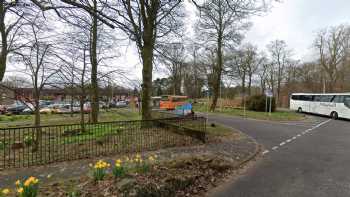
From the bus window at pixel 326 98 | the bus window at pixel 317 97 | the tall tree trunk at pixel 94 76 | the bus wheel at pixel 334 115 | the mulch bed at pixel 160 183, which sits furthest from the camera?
the bus window at pixel 317 97

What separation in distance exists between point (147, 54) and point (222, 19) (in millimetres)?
14805

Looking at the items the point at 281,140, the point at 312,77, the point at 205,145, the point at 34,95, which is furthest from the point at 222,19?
the point at 312,77

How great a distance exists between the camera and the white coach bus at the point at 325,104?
17.4 meters

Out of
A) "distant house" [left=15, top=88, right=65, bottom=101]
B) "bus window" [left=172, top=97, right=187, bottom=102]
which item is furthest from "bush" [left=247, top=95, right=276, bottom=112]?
"distant house" [left=15, top=88, right=65, bottom=101]

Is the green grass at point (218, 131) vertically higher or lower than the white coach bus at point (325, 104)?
lower

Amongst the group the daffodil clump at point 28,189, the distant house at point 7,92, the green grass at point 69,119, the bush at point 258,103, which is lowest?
the green grass at point 69,119

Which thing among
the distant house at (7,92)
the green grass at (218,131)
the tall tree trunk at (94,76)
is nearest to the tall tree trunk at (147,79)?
the tall tree trunk at (94,76)

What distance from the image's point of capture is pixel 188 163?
4.68 m

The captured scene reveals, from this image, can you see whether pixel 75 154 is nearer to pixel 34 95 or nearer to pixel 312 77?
pixel 34 95

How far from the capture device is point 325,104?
19891 millimetres

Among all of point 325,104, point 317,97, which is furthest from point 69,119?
point 317,97

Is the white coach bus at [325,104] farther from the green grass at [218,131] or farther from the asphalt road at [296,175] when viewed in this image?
the green grass at [218,131]

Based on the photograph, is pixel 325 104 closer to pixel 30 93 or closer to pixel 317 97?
pixel 317 97

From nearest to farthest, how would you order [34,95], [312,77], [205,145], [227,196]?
[227,196] < [34,95] < [205,145] < [312,77]
